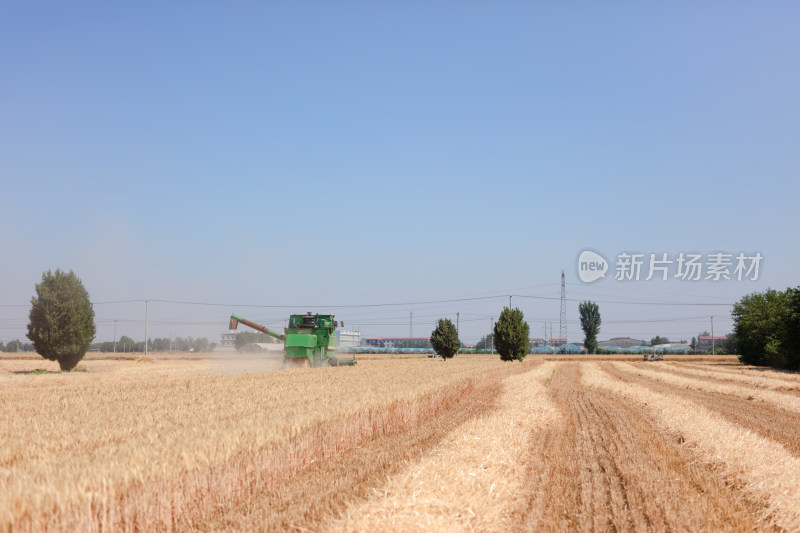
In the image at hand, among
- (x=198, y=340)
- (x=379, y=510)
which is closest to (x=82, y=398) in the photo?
(x=379, y=510)

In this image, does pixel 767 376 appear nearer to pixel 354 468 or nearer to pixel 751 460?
pixel 751 460

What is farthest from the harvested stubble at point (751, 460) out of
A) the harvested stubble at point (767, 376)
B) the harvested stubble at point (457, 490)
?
Result: the harvested stubble at point (767, 376)

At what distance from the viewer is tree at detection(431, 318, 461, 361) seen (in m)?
60.6

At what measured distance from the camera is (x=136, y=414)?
31.8ft

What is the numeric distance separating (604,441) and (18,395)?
13591 mm

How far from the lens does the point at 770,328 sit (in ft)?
193

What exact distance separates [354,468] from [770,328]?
2546 inches

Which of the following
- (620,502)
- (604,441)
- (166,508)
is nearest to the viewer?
(166,508)

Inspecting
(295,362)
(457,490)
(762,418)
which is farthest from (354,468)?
(295,362)

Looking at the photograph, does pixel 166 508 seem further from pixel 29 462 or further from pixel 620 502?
pixel 620 502

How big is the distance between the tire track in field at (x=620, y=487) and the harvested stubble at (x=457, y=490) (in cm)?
30

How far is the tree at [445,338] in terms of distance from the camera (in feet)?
199

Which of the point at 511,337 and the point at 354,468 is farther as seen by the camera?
the point at 511,337

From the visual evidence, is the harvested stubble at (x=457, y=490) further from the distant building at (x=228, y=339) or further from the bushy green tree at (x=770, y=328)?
the distant building at (x=228, y=339)
